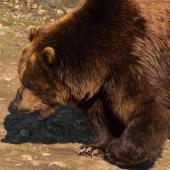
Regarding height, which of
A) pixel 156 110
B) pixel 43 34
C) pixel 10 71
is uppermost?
pixel 43 34

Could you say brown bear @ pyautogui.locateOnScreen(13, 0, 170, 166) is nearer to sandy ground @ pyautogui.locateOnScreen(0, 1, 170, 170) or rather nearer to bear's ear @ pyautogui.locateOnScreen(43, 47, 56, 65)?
bear's ear @ pyautogui.locateOnScreen(43, 47, 56, 65)

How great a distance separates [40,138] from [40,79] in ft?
2.65

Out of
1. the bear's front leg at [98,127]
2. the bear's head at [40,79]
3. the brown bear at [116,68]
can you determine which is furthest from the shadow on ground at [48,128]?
the brown bear at [116,68]

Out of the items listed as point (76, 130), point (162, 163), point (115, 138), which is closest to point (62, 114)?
point (76, 130)

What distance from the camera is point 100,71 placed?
524cm

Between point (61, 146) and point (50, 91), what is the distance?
0.70 meters

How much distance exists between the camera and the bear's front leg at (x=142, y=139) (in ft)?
17.2

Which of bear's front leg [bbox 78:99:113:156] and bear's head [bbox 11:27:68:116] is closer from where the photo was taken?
bear's head [bbox 11:27:68:116]

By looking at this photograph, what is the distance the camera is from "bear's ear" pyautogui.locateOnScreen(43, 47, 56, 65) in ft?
17.0

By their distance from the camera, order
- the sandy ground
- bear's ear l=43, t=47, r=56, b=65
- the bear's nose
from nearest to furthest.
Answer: bear's ear l=43, t=47, r=56, b=65 < the sandy ground < the bear's nose

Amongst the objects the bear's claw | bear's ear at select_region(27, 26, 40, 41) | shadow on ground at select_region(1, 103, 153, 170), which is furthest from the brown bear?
shadow on ground at select_region(1, 103, 153, 170)

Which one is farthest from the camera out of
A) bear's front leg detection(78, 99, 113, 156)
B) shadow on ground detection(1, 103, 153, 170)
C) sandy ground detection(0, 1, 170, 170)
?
shadow on ground detection(1, 103, 153, 170)

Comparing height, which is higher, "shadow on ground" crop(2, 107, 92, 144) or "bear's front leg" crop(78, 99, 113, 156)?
"bear's front leg" crop(78, 99, 113, 156)

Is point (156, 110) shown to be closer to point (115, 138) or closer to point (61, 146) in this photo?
point (115, 138)
